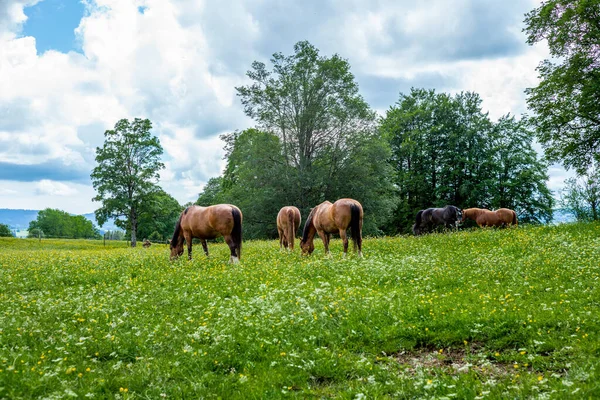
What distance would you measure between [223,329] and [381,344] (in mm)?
3094

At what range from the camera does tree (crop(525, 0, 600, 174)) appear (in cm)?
2469

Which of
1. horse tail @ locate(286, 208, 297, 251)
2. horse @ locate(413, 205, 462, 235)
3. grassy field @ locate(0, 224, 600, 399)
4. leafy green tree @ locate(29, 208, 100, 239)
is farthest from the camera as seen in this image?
leafy green tree @ locate(29, 208, 100, 239)

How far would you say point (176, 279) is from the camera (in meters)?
13.3

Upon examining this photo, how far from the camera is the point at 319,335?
7.58 meters

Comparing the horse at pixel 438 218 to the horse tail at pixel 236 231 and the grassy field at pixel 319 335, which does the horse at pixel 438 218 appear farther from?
the horse tail at pixel 236 231

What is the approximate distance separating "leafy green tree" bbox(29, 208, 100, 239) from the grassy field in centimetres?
14666

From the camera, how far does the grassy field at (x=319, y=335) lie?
5.75 m

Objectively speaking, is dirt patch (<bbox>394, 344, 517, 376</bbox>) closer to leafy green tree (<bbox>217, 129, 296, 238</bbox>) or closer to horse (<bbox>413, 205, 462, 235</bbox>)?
horse (<bbox>413, 205, 462, 235</bbox>)

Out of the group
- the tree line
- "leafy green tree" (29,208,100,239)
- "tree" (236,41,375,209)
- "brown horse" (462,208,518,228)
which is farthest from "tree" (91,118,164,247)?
"leafy green tree" (29,208,100,239)

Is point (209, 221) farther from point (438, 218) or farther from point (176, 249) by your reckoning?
point (438, 218)

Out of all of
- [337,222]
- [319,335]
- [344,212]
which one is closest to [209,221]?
[337,222]

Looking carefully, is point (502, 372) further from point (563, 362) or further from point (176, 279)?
point (176, 279)

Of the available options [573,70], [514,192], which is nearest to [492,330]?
[573,70]

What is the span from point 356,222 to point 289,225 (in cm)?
522
